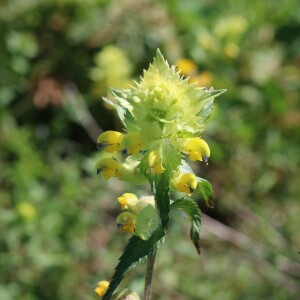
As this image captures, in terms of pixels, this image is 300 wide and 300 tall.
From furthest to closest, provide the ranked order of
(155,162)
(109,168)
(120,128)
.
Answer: (120,128) → (109,168) → (155,162)

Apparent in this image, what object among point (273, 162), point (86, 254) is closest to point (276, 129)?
point (273, 162)

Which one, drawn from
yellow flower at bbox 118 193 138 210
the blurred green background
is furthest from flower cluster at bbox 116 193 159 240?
the blurred green background

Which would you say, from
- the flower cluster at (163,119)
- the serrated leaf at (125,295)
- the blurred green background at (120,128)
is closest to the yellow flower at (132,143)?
the flower cluster at (163,119)

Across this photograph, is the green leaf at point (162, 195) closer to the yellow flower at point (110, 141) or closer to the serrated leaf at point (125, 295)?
the yellow flower at point (110, 141)

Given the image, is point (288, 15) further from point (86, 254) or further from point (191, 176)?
point (191, 176)

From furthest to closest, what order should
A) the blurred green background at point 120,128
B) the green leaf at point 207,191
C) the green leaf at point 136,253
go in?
the blurred green background at point 120,128, the green leaf at point 207,191, the green leaf at point 136,253

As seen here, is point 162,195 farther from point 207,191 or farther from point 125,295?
point 125,295

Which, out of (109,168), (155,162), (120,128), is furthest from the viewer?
(120,128)

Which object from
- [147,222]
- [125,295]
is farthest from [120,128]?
[147,222]
